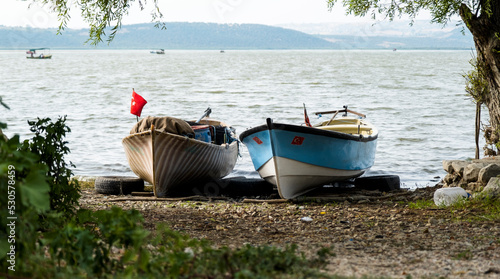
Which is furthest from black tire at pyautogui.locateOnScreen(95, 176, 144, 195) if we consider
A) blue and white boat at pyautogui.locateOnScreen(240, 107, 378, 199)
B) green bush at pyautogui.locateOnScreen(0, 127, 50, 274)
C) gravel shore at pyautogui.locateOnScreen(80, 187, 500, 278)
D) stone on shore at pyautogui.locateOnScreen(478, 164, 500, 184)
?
green bush at pyautogui.locateOnScreen(0, 127, 50, 274)

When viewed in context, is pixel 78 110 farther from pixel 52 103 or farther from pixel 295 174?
pixel 295 174

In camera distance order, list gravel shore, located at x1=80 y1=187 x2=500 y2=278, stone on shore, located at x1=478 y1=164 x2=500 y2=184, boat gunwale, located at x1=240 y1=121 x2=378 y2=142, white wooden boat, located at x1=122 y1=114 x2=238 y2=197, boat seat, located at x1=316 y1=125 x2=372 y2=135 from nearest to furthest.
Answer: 1. gravel shore, located at x1=80 y1=187 x2=500 y2=278
2. stone on shore, located at x1=478 y1=164 x2=500 y2=184
3. boat gunwale, located at x1=240 y1=121 x2=378 y2=142
4. white wooden boat, located at x1=122 y1=114 x2=238 y2=197
5. boat seat, located at x1=316 y1=125 x2=372 y2=135

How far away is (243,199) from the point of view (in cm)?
1259

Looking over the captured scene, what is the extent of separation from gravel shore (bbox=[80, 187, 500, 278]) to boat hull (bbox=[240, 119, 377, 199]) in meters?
0.54

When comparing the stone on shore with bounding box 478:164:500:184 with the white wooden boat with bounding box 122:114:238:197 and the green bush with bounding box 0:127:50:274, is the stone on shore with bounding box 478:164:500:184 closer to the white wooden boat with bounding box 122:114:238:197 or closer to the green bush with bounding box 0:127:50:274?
the white wooden boat with bounding box 122:114:238:197

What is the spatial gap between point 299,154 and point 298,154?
0.02 m

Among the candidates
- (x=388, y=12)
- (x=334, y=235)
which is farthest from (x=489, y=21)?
(x=334, y=235)

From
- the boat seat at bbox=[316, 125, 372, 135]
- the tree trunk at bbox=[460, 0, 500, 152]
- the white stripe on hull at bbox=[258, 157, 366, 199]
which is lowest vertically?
the white stripe on hull at bbox=[258, 157, 366, 199]

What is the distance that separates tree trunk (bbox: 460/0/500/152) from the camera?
11.2m

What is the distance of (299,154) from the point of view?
11516 millimetres

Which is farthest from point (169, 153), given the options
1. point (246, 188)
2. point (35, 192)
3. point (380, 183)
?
point (35, 192)

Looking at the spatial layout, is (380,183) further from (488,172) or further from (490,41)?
(490,41)

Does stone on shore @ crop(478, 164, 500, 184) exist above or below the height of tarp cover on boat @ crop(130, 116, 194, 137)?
below

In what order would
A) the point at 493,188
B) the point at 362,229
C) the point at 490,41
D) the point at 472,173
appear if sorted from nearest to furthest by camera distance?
the point at 362,229, the point at 493,188, the point at 472,173, the point at 490,41
